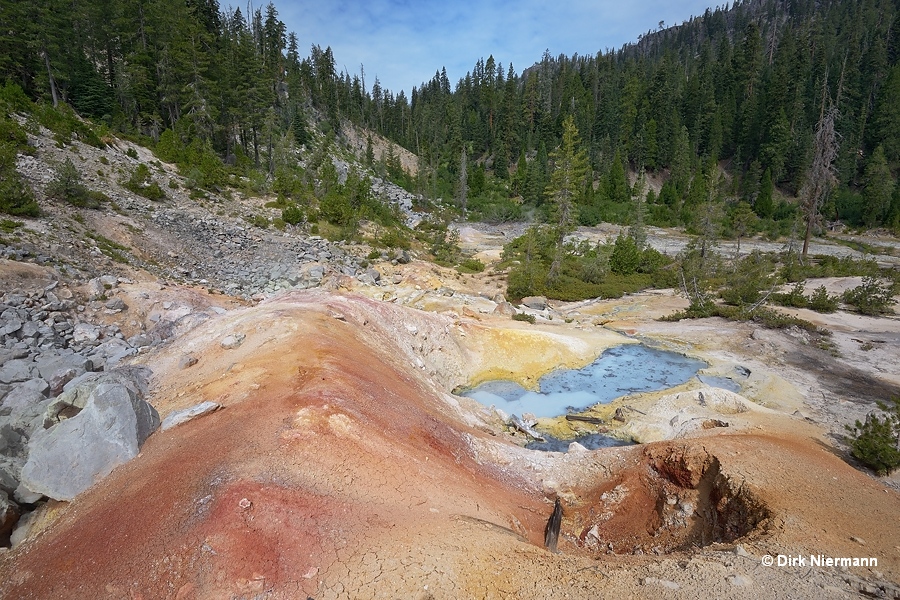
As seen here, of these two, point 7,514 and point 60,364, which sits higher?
point 60,364

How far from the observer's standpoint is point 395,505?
6.27 metres

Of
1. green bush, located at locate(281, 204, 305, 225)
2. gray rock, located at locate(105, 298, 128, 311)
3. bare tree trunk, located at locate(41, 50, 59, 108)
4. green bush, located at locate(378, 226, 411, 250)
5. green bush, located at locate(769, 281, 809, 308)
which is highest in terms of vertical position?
bare tree trunk, located at locate(41, 50, 59, 108)

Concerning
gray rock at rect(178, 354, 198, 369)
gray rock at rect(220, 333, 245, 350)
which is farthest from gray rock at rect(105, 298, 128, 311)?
gray rock at rect(220, 333, 245, 350)

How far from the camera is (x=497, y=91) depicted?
10419 centimetres

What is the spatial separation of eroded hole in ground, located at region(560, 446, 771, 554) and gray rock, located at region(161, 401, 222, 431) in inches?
270

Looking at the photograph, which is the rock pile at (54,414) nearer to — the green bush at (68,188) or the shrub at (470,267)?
the green bush at (68,188)

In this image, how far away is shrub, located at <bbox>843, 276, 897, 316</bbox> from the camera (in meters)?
22.4

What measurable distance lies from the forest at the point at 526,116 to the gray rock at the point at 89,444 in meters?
14.9

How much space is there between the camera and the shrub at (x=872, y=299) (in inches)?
880

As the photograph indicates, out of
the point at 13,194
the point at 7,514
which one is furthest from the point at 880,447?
the point at 13,194

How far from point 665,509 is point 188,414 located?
9014 millimetres

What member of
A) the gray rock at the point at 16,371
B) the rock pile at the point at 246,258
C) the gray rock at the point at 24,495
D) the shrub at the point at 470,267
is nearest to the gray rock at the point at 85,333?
the gray rock at the point at 16,371

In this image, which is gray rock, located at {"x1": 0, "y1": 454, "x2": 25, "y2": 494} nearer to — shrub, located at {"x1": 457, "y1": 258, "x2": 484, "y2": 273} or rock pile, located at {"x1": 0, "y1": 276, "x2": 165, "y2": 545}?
rock pile, located at {"x1": 0, "y1": 276, "x2": 165, "y2": 545}

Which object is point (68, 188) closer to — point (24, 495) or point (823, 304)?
point (24, 495)
